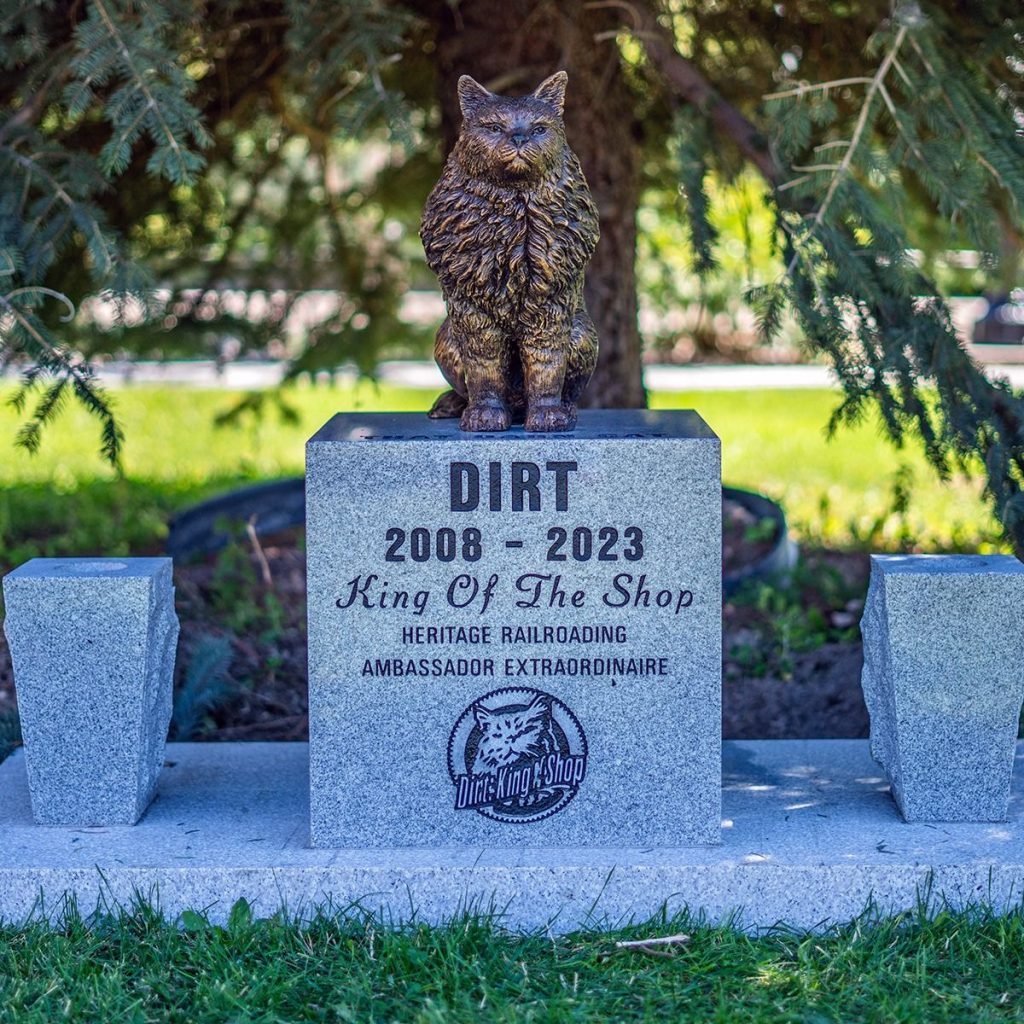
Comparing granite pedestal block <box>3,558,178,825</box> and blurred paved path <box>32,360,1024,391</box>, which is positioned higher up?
blurred paved path <box>32,360,1024,391</box>

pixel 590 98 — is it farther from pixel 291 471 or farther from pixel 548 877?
pixel 291 471

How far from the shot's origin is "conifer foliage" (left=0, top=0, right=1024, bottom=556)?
4449 millimetres

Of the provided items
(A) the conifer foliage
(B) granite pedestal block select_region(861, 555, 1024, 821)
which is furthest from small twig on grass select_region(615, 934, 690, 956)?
(A) the conifer foliage

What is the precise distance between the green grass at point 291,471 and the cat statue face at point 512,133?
7.10 feet

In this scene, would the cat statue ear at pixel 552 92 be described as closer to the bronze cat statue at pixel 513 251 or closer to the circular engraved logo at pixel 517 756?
the bronze cat statue at pixel 513 251

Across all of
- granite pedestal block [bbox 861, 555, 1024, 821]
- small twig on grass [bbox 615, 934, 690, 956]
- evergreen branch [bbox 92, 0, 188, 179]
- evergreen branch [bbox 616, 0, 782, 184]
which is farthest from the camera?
evergreen branch [bbox 616, 0, 782, 184]

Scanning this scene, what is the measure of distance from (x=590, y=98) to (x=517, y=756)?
10.6 ft

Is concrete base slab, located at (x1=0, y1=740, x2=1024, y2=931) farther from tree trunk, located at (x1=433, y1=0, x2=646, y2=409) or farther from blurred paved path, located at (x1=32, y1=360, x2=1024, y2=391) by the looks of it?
blurred paved path, located at (x1=32, y1=360, x2=1024, y2=391)

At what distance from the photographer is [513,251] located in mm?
3922

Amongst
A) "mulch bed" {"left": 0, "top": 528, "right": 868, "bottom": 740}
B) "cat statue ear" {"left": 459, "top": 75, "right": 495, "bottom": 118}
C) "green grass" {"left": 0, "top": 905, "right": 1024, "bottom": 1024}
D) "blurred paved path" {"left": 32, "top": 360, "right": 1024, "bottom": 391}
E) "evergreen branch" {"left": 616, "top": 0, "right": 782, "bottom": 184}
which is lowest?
"green grass" {"left": 0, "top": 905, "right": 1024, "bottom": 1024}

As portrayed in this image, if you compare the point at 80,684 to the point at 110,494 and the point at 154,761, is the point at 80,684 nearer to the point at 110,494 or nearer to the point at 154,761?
the point at 154,761

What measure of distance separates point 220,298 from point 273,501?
1114 millimetres

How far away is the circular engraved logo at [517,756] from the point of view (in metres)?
3.90

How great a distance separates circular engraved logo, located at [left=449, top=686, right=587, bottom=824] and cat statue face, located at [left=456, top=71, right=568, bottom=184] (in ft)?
4.67
